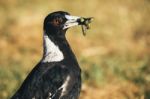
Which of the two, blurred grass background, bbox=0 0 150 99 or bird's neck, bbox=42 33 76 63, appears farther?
blurred grass background, bbox=0 0 150 99

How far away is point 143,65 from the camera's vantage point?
11617mm

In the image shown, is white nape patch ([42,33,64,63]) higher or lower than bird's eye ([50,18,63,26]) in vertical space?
lower

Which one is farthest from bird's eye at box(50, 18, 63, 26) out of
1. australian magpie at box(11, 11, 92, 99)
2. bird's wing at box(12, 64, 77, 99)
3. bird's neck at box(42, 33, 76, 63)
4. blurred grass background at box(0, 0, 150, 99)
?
blurred grass background at box(0, 0, 150, 99)

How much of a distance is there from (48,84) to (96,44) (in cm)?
576

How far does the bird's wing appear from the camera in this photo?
27.6 feet

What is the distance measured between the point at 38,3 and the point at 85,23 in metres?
7.26

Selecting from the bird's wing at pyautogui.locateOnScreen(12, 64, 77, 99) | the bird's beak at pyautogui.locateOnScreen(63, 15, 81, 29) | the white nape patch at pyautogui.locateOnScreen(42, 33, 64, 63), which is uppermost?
the bird's beak at pyautogui.locateOnScreen(63, 15, 81, 29)

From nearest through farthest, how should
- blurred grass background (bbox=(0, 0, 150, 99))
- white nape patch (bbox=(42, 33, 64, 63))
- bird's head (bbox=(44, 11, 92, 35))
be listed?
1. white nape patch (bbox=(42, 33, 64, 63))
2. bird's head (bbox=(44, 11, 92, 35))
3. blurred grass background (bbox=(0, 0, 150, 99))

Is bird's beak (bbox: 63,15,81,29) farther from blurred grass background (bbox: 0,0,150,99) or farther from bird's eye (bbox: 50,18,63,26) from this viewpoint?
blurred grass background (bbox: 0,0,150,99)

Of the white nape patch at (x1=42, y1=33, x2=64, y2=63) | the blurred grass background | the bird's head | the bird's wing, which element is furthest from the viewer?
the blurred grass background

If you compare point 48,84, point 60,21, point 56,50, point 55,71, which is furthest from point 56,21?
point 48,84

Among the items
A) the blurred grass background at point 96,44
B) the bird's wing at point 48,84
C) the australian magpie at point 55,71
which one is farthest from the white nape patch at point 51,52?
the blurred grass background at point 96,44

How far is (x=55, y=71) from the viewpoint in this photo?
857 centimetres

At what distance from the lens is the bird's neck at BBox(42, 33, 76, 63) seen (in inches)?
341
